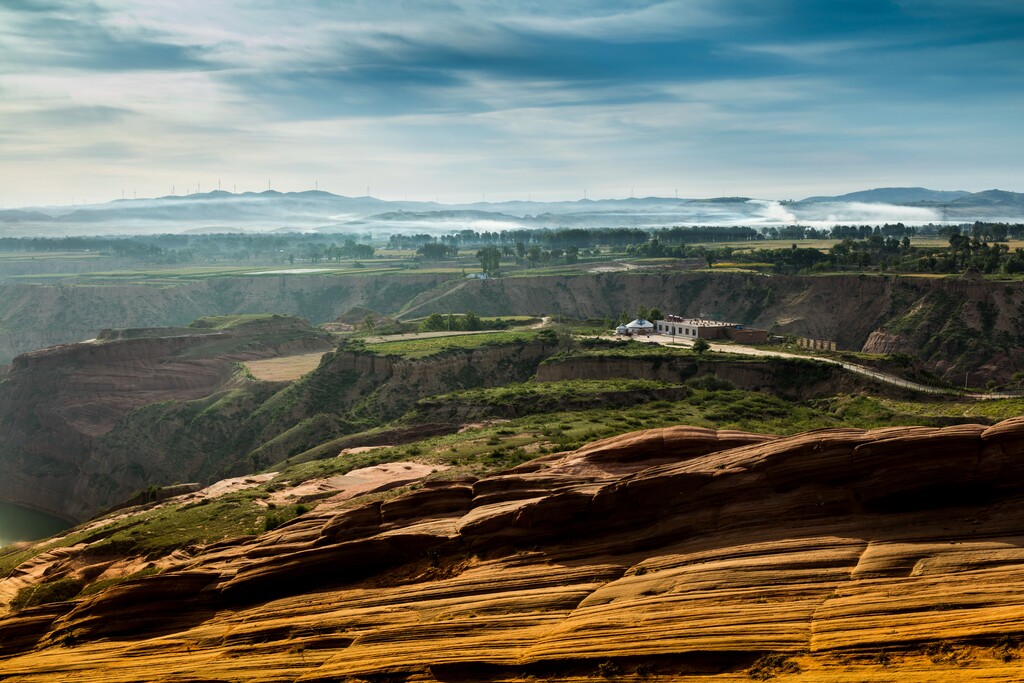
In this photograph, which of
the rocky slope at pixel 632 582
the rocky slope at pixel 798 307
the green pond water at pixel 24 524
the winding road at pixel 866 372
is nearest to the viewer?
the rocky slope at pixel 632 582

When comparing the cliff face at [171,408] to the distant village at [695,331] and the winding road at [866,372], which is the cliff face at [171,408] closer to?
the distant village at [695,331]

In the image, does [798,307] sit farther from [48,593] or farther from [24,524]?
[48,593]

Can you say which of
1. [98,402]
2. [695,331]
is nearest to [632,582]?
[695,331]

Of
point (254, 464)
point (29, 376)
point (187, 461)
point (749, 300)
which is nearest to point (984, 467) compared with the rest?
point (254, 464)

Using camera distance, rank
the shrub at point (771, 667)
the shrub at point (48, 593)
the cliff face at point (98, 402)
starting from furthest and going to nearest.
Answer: the cliff face at point (98, 402), the shrub at point (48, 593), the shrub at point (771, 667)

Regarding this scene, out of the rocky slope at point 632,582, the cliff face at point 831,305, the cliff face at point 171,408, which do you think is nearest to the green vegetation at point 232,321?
the cliff face at point 171,408

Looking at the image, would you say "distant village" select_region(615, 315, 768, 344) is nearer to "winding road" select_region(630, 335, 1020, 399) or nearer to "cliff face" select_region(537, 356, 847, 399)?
"winding road" select_region(630, 335, 1020, 399)

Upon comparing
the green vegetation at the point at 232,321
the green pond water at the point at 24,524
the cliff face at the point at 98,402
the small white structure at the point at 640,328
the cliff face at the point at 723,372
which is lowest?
the green pond water at the point at 24,524
